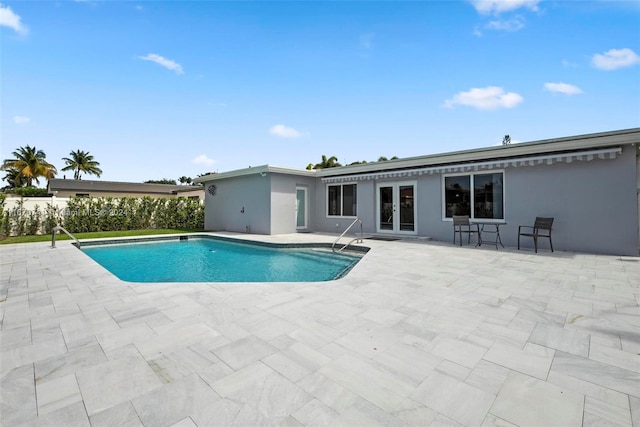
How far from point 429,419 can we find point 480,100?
23.2 m

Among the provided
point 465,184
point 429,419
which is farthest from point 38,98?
point 465,184

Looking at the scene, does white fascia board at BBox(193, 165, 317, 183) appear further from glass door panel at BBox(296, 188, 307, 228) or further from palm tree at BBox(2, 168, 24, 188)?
palm tree at BBox(2, 168, 24, 188)

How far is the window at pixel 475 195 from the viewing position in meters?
13.2

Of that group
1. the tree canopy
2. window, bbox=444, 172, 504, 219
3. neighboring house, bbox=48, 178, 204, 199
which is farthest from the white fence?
the tree canopy

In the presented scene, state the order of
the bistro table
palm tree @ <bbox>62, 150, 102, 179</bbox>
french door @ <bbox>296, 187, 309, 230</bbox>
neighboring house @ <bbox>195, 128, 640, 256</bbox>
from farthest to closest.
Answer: palm tree @ <bbox>62, 150, 102, 179</bbox> → french door @ <bbox>296, 187, 309, 230</bbox> → the bistro table → neighboring house @ <bbox>195, 128, 640, 256</bbox>

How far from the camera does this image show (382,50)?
14.8 metres

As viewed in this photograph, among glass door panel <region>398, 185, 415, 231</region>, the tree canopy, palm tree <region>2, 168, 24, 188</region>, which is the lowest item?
glass door panel <region>398, 185, 415, 231</region>

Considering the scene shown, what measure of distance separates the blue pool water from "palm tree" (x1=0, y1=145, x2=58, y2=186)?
4967 centimetres

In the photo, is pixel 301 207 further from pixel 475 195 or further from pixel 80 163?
pixel 80 163

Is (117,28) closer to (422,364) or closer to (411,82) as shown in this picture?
(411,82)

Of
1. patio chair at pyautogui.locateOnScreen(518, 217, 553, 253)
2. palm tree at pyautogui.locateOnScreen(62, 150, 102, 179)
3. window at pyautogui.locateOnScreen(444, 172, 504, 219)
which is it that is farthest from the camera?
palm tree at pyautogui.locateOnScreen(62, 150, 102, 179)

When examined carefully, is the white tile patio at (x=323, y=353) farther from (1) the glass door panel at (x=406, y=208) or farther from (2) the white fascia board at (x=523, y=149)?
(1) the glass door panel at (x=406, y=208)

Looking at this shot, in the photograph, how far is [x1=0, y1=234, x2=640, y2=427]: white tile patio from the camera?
258 centimetres

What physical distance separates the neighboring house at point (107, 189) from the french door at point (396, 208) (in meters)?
21.6
